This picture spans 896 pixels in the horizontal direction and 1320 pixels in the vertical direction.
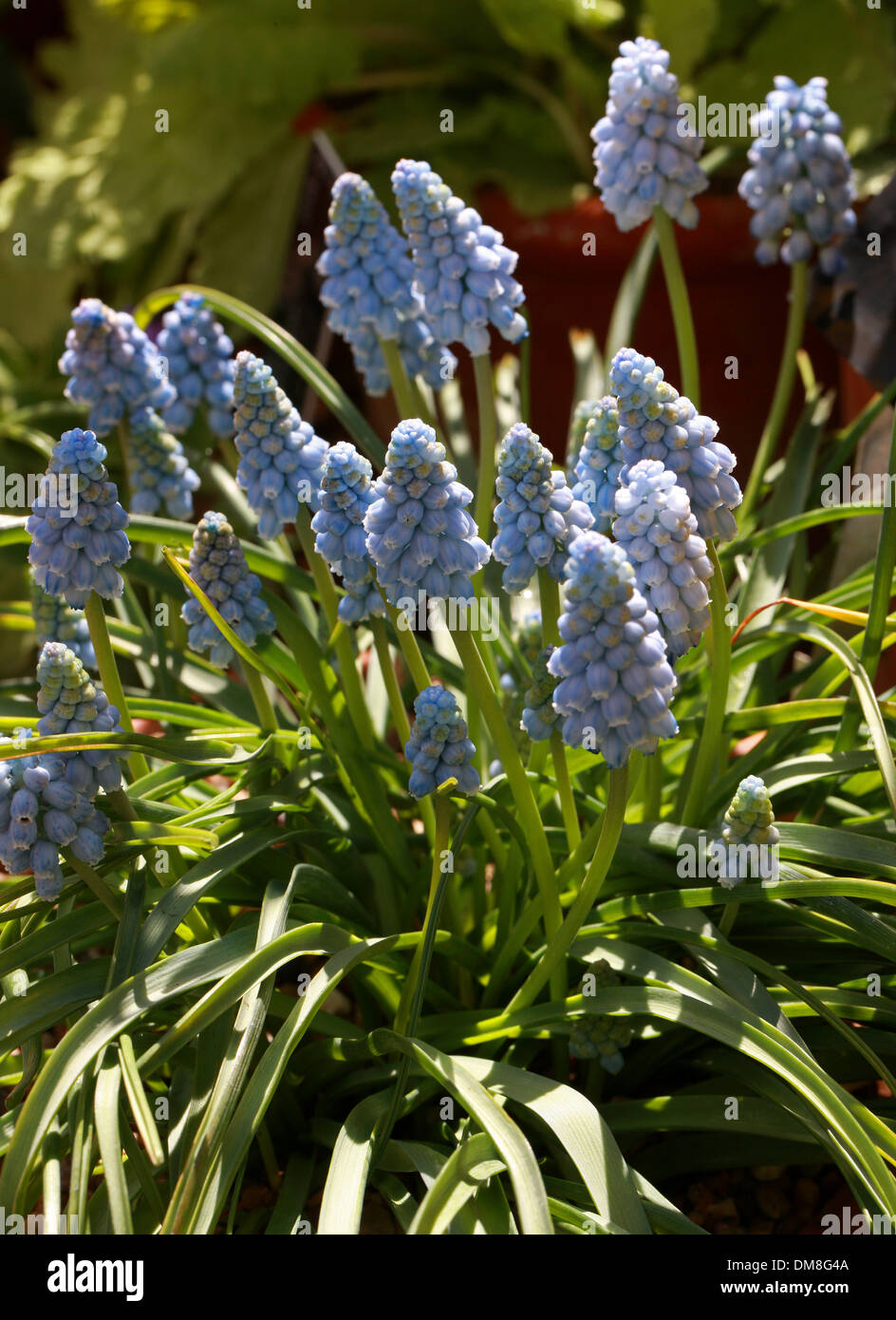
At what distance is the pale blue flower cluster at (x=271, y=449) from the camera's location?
5.66 ft

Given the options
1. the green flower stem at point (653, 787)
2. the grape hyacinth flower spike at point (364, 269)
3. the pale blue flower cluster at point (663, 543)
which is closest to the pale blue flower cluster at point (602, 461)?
the pale blue flower cluster at point (663, 543)

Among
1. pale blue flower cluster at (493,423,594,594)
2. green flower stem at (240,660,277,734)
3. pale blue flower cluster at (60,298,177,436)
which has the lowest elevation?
green flower stem at (240,660,277,734)

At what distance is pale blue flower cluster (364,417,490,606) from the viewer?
1.40 metres

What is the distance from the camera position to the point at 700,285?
144 inches

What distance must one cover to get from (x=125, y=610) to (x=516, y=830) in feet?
3.35

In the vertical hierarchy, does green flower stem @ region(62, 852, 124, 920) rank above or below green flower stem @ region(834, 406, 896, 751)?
below

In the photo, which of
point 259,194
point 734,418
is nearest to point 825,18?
point 734,418

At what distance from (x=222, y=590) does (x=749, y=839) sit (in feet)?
2.57

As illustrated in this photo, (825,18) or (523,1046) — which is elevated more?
(825,18)

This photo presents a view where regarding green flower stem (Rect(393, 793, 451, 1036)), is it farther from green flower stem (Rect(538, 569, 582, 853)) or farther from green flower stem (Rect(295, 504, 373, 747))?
green flower stem (Rect(295, 504, 373, 747))

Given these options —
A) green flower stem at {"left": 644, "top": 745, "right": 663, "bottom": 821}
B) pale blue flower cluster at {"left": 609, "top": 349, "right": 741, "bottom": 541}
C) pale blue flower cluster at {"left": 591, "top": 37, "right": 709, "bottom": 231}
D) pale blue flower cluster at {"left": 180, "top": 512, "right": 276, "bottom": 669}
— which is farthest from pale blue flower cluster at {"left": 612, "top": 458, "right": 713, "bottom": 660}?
pale blue flower cluster at {"left": 591, "top": 37, "right": 709, "bottom": 231}

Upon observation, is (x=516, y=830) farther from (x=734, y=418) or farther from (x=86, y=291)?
(x=86, y=291)

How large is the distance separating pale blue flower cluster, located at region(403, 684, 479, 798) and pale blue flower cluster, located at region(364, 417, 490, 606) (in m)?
0.14

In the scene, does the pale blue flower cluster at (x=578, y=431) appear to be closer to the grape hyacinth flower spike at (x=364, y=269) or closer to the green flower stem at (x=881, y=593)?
the grape hyacinth flower spike at (x=364, y=269)
